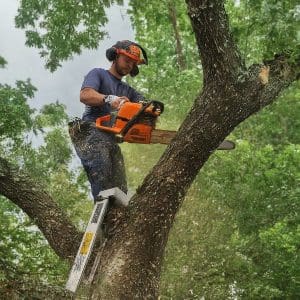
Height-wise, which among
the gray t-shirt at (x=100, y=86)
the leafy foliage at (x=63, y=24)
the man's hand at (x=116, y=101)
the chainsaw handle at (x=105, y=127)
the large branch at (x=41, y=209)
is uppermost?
the leafy foliage at (x=63, y=24)

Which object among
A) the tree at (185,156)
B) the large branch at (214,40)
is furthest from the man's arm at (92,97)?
the large branch at (214,40)

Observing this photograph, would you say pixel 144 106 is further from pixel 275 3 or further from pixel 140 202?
pixel 275 3

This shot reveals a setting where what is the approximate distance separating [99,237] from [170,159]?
867mm

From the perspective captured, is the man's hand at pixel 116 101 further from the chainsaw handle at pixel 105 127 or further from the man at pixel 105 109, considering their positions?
the chainsaw handle at pixel 105 127

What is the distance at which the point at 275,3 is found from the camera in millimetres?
4047

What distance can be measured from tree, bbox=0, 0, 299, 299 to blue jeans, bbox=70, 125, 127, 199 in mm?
431

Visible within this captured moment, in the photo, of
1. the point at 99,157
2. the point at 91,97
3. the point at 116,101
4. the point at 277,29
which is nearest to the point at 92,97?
the point at 91,97

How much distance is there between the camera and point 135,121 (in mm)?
4242

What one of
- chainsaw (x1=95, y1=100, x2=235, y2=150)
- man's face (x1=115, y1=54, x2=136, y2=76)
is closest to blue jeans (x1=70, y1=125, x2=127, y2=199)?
chainsaw (x1=95, y1=100, x2=235, y2=150)

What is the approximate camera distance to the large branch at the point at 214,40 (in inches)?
138

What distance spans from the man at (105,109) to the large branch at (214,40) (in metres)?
0.86

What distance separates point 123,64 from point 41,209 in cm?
161

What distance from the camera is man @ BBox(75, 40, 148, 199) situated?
14.1 feet

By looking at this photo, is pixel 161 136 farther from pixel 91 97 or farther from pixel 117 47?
pixel 117 47
